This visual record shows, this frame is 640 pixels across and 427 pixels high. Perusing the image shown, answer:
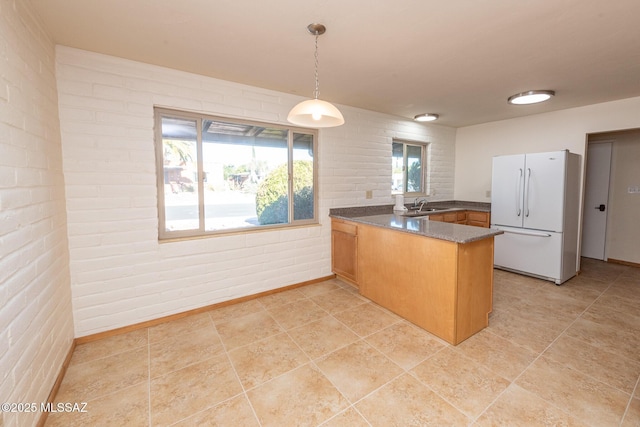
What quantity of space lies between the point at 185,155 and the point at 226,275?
1259 millimetres

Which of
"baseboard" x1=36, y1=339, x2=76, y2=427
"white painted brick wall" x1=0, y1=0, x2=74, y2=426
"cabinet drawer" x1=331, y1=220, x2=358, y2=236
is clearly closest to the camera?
"white painted brick wall" x1=0, y1=0, x2=74, y2=426

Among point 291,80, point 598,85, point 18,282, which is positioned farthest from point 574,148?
point 18,282

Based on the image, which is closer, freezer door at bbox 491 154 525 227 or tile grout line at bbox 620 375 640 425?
tile grout line at bbox 620 375 640 425

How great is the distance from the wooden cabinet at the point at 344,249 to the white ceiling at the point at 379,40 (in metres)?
1.55

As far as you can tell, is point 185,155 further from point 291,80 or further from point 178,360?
point 178,360

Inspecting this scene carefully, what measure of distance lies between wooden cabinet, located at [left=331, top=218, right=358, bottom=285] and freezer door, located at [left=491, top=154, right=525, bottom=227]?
2219 mm

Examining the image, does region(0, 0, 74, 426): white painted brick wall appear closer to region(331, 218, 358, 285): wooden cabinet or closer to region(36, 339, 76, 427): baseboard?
region(36, 339, 76, 427): baseboard

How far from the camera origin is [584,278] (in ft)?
11.8

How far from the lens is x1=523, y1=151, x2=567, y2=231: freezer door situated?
3268 millimetres

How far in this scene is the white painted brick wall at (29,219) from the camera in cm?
124

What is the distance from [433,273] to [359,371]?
96 cm

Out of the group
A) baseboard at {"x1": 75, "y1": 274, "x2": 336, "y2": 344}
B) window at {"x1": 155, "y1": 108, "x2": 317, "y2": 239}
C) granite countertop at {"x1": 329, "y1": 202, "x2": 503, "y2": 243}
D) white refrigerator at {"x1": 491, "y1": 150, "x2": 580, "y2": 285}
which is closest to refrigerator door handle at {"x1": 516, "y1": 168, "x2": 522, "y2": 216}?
white refrigerator at {"x1": 491, "y1": 150, "x2": 580, "y2": 285}

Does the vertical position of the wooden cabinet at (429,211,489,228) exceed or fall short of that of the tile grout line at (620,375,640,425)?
it exceeds it

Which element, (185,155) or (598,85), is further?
(598,85)
